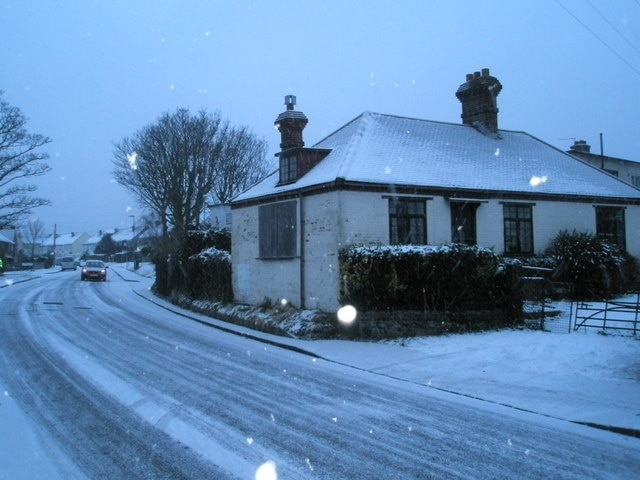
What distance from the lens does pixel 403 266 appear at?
14.0m

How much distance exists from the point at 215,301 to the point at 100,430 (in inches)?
600

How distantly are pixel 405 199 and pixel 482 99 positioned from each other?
960cm

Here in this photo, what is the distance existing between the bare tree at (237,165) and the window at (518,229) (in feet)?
83.1

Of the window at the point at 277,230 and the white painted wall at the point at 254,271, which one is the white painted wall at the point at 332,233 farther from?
the window at the point at 277,230

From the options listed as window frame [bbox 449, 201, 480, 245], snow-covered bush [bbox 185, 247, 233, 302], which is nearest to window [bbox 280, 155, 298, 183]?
snow-covered bush [bbox 185, 247, 233, 302]

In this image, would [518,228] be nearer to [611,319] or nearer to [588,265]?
[588,265]

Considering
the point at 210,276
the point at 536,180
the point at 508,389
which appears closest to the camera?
the point at 508,389

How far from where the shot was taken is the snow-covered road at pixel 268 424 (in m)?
5.33

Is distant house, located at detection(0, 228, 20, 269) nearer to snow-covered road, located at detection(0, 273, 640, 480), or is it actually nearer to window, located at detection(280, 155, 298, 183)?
window, located at detection(280, 155, 298, 183)

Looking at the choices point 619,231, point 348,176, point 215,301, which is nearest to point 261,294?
point 215,301

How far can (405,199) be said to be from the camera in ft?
55.0

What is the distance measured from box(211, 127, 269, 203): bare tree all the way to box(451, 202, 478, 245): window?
2517 cm

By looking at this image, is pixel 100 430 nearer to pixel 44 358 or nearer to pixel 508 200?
pixel 44 358

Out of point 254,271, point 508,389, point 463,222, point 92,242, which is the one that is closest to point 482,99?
point 463,222
